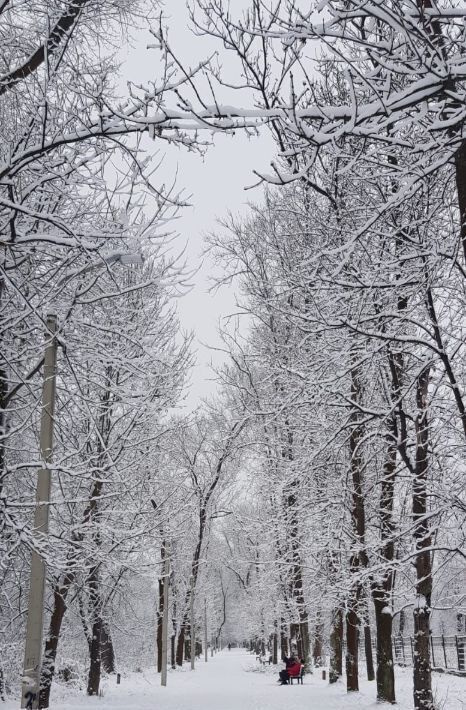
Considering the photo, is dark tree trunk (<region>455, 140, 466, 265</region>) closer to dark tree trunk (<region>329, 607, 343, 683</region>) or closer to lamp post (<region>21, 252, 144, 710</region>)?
lamp post (<region>21, 252, 144, 710</region>)

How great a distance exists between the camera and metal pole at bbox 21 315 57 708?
641 centimetres

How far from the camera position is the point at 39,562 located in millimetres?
7102

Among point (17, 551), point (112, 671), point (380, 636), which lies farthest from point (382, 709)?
point (112, 671)

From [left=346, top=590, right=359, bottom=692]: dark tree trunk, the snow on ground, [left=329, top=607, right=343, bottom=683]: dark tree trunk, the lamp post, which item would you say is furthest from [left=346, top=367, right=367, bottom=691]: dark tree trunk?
the lamp post

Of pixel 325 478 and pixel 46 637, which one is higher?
pixel 325 478

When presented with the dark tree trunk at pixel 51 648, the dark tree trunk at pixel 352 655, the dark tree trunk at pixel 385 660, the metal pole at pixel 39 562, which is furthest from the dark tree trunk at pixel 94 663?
Result: the metal pole at pixel 39 562

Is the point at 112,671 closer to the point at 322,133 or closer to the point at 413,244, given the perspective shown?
the point at 413,244

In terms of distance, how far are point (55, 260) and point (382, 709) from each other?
358 inches

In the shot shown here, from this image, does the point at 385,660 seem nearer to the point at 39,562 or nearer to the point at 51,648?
the point at 51,648

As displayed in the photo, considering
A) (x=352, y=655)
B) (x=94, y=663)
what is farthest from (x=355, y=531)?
(x=94, y=663)

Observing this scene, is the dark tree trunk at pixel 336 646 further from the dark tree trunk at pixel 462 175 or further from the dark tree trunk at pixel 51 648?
the dark tree trunk at pixel 462 175

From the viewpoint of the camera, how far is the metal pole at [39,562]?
641cm

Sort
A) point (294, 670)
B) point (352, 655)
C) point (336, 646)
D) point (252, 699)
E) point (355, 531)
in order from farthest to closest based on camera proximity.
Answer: point (294, 670) → point (336, 646) → point (252, 699) → point (352, 655) → point (355, 531)

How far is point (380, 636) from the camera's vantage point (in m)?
12.0
